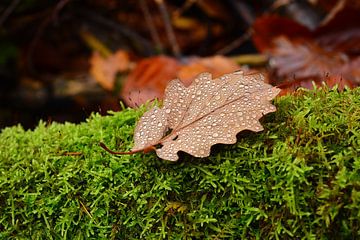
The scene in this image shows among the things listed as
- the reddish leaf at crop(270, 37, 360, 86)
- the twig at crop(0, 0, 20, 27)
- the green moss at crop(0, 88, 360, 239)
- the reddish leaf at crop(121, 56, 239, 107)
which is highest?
the twig at crop(0, 0, 20, 27)

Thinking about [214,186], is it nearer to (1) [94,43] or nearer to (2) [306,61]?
(2) [306,61]

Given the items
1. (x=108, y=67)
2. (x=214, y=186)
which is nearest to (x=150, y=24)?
(x=108, y=67)

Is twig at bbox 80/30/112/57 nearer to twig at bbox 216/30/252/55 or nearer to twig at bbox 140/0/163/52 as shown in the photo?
twig at bbox 140/0/163/52

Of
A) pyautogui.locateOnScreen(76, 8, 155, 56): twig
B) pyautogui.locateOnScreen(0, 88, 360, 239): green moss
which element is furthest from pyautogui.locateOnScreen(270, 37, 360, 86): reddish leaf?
pyautogui.locateOnScreen(0, 88, 360, 239): green moss

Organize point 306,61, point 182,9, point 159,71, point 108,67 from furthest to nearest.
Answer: point 182,9
point 108,67
point 159,71
point 306,61

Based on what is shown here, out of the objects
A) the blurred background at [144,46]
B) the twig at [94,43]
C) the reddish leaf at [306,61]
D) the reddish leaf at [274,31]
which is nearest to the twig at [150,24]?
the blurred background at [144,46]

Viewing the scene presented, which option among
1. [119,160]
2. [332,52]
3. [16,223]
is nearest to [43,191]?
[16,223]
